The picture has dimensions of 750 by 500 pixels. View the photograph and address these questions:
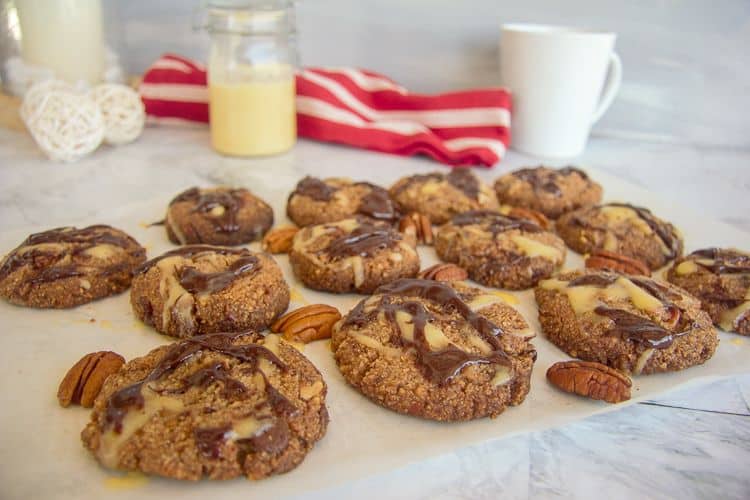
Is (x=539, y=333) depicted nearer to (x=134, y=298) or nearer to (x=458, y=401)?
(x=458, y=401)

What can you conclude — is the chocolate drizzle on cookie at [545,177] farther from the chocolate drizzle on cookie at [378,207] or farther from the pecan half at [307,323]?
the pecan half at [307,323]

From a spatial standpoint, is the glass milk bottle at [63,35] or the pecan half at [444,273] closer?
the pecan half at [444,273]

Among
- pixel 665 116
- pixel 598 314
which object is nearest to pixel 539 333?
pixel 598 314

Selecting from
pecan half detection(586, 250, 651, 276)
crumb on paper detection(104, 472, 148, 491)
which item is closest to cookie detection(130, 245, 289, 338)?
crumb on paper detection(104, 472, 148, 491)

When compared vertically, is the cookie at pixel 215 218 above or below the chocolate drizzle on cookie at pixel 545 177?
below

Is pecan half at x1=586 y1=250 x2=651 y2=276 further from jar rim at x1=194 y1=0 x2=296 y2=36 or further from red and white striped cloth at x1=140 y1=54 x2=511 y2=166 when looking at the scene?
jar rim at x1=194 y1=0 x2=296 y2=36

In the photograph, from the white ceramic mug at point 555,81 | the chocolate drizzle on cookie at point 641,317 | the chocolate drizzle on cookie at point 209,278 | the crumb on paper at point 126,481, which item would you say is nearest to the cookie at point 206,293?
the chocolate drizzle on cookie at point 209,278

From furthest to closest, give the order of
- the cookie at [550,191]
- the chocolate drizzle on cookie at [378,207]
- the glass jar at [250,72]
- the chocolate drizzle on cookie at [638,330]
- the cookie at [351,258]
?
the glass jar at [250,72] → the cookie at [550,191] → the chocolate drizzle on cookie at [378,207] → the cookie at [351,258] → the chocolate drizzle on cookie at [638,330]
